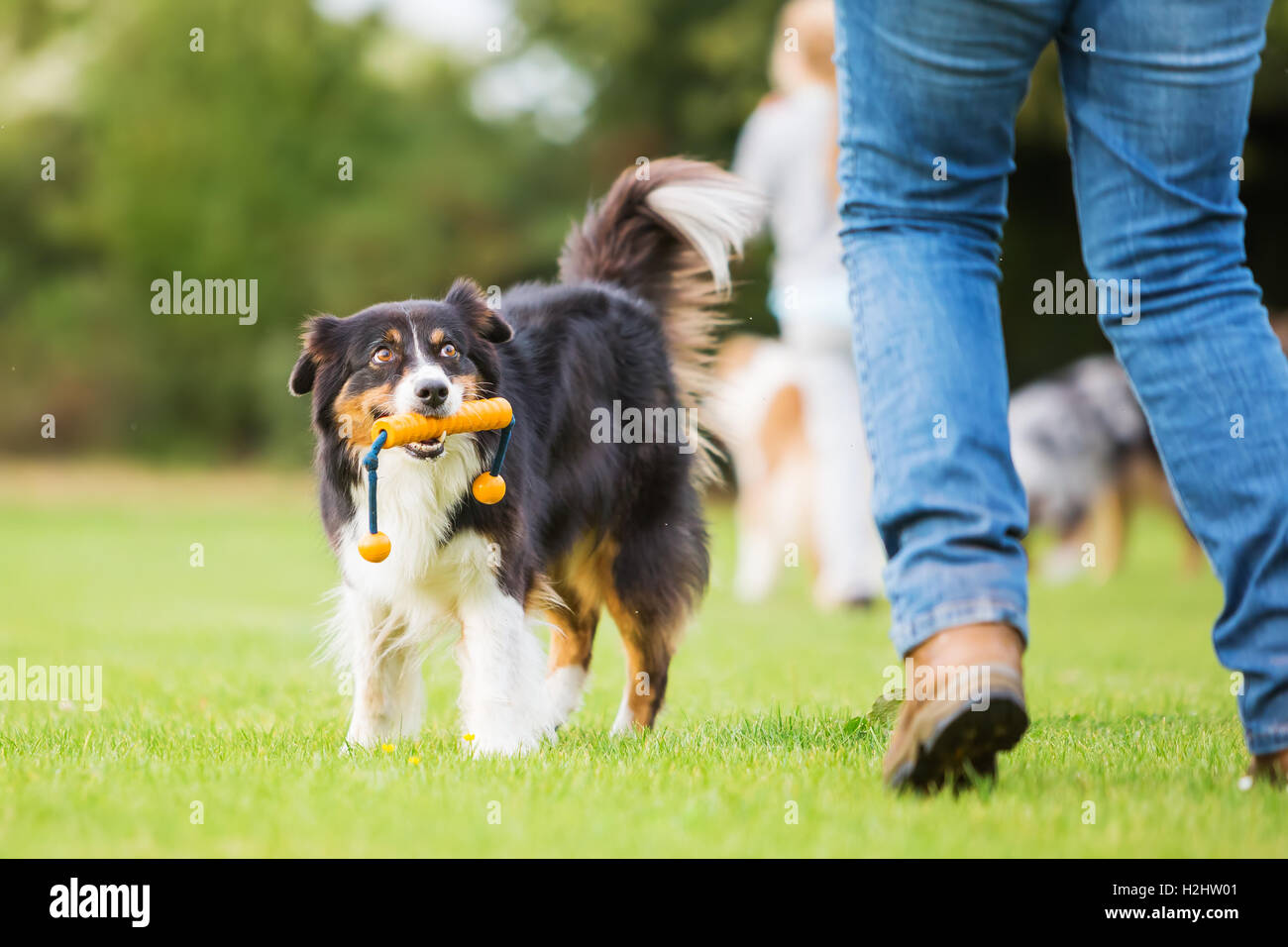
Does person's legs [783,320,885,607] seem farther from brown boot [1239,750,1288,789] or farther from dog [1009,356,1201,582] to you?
brown boot [1239,750,1288,789]

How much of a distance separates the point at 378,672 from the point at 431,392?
0.83 meters

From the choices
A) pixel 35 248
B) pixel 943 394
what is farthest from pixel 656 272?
pixel 35 248

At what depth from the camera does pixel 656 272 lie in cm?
473

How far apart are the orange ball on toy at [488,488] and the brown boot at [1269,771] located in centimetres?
174

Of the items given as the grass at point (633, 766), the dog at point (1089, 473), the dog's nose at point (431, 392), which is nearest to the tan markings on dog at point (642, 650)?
the grass at point (633, 766)

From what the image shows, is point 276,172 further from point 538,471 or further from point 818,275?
point 538,471

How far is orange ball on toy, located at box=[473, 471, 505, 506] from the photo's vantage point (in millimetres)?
3400

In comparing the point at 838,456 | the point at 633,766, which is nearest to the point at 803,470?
the point at 838,456

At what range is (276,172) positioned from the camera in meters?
24.0

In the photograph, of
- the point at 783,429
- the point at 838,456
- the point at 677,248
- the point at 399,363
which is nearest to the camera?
the point at 399,363

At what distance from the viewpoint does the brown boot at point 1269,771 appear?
2553 millimetres

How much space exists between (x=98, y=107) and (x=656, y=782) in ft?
77.6

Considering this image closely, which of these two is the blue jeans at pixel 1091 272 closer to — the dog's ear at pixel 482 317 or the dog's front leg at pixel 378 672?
the dog's ear at pixel 482 317
